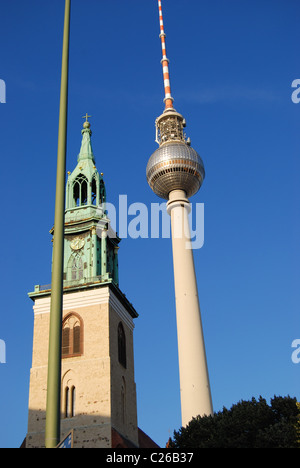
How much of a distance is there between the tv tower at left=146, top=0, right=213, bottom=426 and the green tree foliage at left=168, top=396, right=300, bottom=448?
1339 cm

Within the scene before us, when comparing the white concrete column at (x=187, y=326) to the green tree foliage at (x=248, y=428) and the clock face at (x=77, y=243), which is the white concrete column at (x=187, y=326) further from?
the clock face at (x=77, y=243)

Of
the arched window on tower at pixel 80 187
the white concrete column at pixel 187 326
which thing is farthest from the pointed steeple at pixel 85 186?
the white concrete column at pixel 187 326

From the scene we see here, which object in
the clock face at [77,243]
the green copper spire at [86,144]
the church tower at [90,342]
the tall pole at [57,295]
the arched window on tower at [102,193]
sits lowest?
the tall pole at [57,295]

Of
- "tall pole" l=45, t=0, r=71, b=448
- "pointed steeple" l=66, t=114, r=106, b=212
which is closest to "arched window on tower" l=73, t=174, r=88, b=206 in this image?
"pointed steeple" l=66, t=114, r=106, b=212

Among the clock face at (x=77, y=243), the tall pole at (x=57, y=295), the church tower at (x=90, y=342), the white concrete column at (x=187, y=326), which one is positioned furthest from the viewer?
the clock face at (x=77, y=243)

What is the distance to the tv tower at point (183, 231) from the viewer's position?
174 ft

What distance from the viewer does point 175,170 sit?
67.6 metres

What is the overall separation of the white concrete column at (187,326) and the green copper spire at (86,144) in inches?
490

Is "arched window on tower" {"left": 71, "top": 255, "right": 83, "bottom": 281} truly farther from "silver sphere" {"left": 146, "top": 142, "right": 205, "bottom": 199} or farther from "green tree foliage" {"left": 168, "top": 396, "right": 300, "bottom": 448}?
"silver sphere" {"left": 146, "top": 142, "right": 205, "bottom": 199}

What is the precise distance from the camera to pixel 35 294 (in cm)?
4947

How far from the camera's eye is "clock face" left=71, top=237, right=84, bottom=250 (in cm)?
5272
